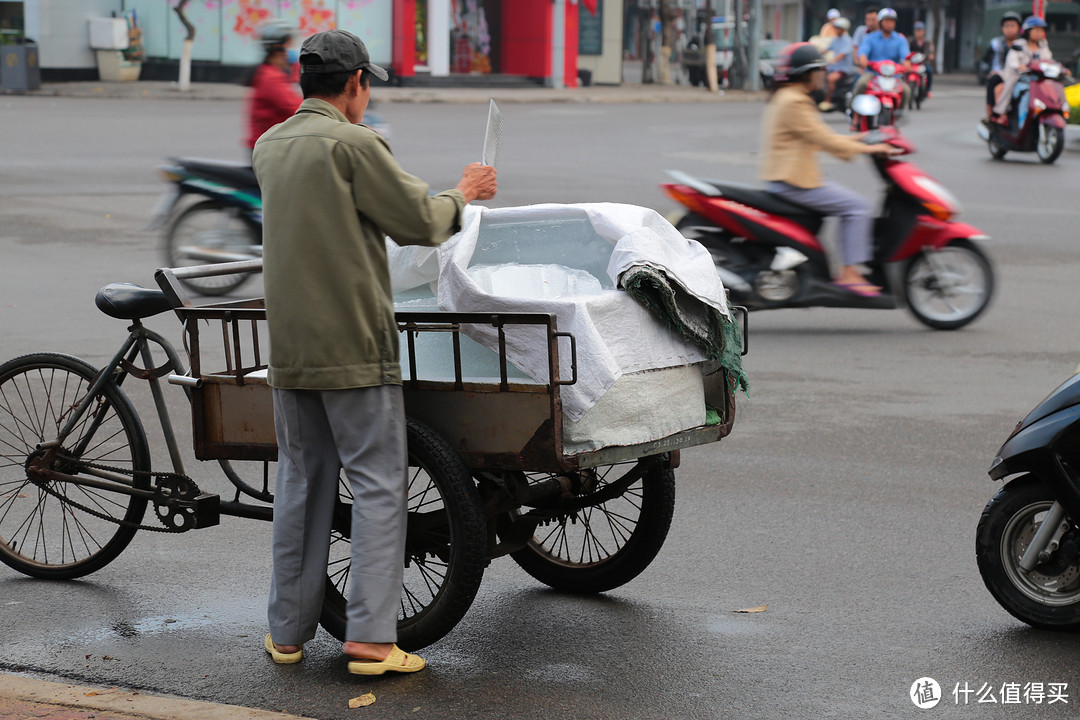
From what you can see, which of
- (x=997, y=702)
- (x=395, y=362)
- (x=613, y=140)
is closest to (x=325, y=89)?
(x=395, y=362)

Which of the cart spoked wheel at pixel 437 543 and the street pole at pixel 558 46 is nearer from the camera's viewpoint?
the cart spoked wheel at pixel 437 543

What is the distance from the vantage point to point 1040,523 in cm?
444

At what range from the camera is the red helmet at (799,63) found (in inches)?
349

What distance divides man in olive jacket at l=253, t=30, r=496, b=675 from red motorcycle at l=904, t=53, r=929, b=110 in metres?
27.1

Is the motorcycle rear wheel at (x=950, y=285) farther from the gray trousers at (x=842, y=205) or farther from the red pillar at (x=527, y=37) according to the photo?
the red pillar at (x=527, y=37)

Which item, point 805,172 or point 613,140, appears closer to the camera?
point 805,172

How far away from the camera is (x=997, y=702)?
394 centimetres

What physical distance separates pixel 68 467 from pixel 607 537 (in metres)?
1.85

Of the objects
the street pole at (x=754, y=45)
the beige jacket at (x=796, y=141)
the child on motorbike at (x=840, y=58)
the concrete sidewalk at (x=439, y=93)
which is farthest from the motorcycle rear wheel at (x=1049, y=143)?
the street pole at (x=754, y=45)

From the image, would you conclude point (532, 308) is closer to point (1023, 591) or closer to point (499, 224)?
point (499, 224)

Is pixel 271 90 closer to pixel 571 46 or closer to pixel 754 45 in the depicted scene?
pixel 571 46

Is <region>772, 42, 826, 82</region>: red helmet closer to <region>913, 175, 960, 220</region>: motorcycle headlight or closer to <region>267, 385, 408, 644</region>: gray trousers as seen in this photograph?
<region>913, 175, 960, 220</region>: motorcycle headlight

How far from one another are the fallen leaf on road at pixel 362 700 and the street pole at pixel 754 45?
33.0 meters

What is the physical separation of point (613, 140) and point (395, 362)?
1868 cm
